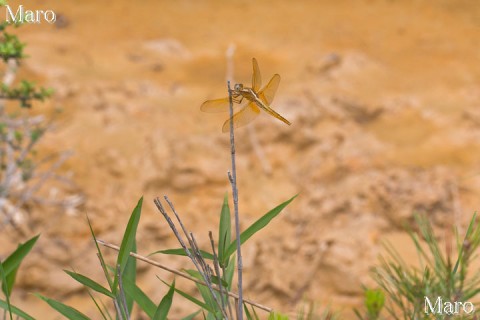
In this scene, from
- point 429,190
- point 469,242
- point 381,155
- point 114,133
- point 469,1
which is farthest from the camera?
point 469,1

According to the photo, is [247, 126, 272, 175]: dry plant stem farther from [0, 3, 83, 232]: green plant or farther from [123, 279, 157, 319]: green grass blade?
[123, 279, 157, 319]: green grass blade

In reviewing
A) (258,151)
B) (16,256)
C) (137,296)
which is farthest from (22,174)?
(137,296)

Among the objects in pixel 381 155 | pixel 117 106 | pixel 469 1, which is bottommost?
pixel 381 155

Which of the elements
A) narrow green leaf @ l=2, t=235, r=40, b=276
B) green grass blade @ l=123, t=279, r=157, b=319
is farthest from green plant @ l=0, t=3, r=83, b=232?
green grass blade @ l=123, t=279, r=157, b=319

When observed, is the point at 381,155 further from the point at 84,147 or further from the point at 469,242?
the point at 469,242

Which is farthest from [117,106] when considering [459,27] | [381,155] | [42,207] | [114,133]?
[459,27]

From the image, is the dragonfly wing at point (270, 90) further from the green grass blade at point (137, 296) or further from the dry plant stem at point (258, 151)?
the dry plant stem at point (258, 151)

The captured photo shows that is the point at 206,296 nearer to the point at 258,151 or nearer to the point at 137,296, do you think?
the point at 137,296

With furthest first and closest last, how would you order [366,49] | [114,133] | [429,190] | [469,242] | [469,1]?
[469,1] < [366,49] < [114,133] < [429,190] < [469,242]

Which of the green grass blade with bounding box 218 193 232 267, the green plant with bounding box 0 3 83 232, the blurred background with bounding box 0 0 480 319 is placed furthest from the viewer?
the blurred background with bounding box 0 0 480 319
